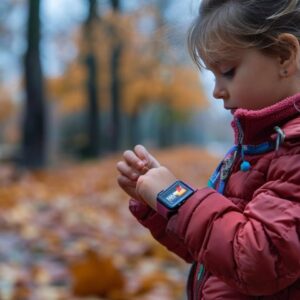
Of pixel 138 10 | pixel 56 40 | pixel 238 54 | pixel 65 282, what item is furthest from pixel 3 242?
pixel 56 40

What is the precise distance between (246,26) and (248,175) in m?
0.33

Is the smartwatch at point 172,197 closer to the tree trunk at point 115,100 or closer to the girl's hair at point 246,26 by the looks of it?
the girl's hair at point 246,26

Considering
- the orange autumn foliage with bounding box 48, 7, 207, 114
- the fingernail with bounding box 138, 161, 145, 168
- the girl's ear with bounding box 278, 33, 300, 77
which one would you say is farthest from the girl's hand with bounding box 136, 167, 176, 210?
the orange autumn foliage with bounding box 48, 7, 207, 114

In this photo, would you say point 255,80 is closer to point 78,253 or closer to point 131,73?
point 78,253

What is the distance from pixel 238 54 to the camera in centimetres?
135

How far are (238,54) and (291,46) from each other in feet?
0.38

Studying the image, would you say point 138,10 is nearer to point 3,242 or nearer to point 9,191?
point 9,191

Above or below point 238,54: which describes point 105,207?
below

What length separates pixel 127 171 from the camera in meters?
1.55

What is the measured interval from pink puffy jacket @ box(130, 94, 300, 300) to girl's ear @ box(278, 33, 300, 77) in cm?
6

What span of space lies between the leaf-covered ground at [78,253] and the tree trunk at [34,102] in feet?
15.0

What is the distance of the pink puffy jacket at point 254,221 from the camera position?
118 cm

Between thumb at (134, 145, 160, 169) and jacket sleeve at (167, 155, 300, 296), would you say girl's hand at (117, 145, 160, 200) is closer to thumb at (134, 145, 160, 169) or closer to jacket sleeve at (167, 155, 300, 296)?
thumb at (134, 145, 160, 169)

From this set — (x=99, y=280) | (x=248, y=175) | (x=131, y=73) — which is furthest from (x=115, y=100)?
(x=248, y=175)
